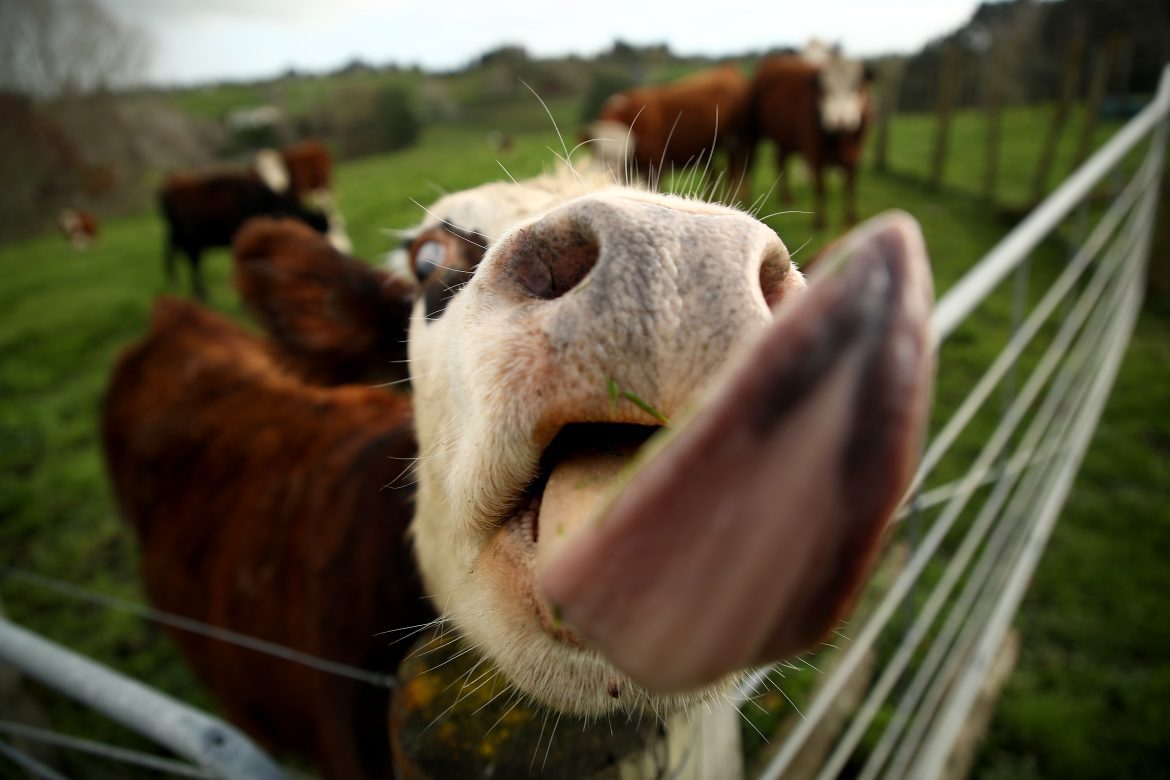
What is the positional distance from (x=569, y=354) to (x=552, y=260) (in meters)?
0.17

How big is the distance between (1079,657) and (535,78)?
2794 centimetres

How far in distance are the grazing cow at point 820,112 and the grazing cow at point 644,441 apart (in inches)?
379

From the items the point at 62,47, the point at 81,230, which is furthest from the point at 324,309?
the point at 62,47

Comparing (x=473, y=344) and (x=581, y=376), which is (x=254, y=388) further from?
(x=581, y=376)

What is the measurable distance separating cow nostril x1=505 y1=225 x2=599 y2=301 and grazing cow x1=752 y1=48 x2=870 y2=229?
32.2 ft

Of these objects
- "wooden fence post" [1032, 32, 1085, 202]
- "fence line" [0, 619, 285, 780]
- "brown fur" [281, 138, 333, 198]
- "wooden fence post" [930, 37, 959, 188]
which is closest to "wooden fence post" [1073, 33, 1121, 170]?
"wooden fence post" [1032, 32, 1085, 202]

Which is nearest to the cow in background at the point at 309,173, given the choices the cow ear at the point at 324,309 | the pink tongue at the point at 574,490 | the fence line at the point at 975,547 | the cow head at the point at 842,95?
the cow head at the point at 842,95

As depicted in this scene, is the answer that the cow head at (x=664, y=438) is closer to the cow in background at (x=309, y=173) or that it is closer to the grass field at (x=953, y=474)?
the grass field at (x=953, y=474)

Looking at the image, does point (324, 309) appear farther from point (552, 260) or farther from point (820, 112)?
point (820, 112)

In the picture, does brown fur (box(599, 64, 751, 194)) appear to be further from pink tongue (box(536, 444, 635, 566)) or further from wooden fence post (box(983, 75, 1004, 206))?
pink tongue (box(536, 444, 635, 566))

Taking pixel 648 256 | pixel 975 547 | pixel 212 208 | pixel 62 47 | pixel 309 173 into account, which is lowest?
pixel 975 547

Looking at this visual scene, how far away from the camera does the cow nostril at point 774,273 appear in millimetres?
747

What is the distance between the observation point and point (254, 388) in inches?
123

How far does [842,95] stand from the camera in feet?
31.9
